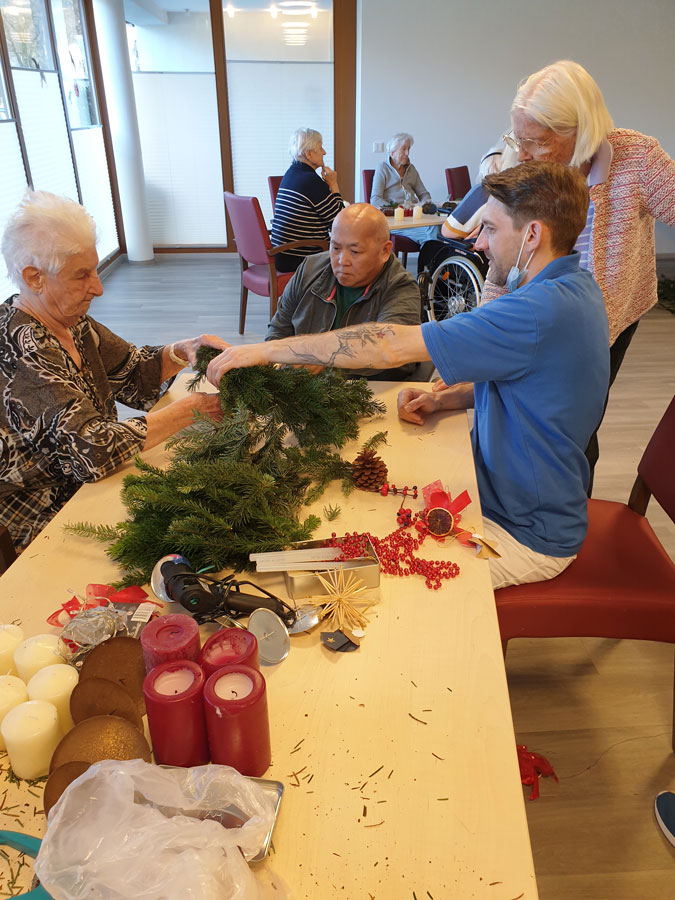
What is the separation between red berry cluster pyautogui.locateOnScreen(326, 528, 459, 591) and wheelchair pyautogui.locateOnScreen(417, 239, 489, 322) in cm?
386

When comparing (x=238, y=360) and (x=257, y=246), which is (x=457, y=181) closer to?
(x=257, y=246)

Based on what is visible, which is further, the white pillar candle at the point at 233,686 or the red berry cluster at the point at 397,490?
the red berry cluster at the point at 397,490

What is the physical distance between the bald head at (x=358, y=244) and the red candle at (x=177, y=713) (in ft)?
6.64

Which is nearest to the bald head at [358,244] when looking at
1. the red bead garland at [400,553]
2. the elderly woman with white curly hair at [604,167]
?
the elderly woman with white curly hair at [604,167]

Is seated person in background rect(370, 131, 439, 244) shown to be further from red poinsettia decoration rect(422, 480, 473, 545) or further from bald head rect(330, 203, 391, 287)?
red poinsettia decoration rect(422, 480, 473, 545)

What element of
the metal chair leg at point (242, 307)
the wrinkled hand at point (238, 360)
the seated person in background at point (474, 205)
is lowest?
the metal chair leg at point (242, 307)

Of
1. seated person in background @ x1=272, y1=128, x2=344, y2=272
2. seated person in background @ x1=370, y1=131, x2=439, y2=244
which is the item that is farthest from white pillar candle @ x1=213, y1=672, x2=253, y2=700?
seated person in background @ x1=370, y1=131, x2=439, y2=244

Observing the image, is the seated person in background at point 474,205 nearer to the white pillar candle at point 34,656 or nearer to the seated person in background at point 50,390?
the seated person in background at point 50,390

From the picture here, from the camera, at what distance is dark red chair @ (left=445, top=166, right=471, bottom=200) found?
697 centimetres

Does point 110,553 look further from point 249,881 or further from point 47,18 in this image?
point 47,18

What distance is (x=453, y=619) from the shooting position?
1.18 m

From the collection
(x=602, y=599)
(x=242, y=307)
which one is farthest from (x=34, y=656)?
(x=242, y=307)

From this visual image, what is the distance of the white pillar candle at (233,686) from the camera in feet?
2.81

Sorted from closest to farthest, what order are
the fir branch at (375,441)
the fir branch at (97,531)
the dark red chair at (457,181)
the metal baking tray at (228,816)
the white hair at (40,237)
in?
the metal baking tray at (228,816)
the fir branch at (97,531)
the white hair at (40,237)
the fir branch at (375,441)
the dark red chair at (457,181)
